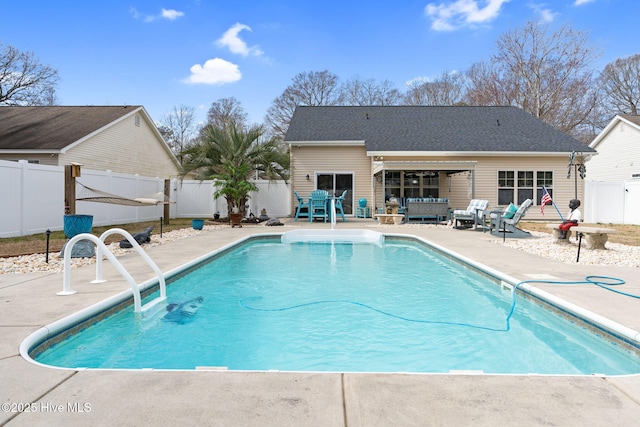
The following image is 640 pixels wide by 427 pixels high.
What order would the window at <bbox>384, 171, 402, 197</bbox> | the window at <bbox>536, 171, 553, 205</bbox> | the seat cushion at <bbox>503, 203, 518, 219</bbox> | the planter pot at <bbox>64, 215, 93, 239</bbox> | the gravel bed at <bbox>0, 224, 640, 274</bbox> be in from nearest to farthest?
the gravel bed at <bbox>0, 224, 640, 274</bbox> < the planter pot at <bbox>64, 215, 93, 239</bbox> < the seat cushion at <bbox>503, 203, 518, 219</bbox> < the window at <bbox>536, 171, 553, 205</bbox> < the window at <bbox>384, 171, 402, 197</bbox>

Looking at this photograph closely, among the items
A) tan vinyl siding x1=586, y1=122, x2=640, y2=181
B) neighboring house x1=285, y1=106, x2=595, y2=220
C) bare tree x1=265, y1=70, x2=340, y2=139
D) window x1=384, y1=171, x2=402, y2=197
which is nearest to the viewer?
neighboring house x1=285, y1=106, x2=595, y2=220

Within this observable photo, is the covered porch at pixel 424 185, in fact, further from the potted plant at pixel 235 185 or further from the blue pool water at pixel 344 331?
the blue pool water at pixel 344 331

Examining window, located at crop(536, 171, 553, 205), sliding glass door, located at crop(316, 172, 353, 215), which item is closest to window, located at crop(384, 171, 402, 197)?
sliding glass door, located at crop(316, 172, 353, 215)

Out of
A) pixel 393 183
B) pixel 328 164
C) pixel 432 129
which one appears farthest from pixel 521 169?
pixel 328 164

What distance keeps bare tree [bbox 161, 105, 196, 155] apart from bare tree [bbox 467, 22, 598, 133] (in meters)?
23.0

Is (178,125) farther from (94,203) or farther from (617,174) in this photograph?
(617,174)

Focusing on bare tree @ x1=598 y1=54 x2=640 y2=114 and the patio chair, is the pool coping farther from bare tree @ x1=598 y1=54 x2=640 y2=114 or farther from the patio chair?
bare tree @ x1=598 y1=54 x2=640 y2=114

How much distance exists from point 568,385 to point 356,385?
1.13 meters

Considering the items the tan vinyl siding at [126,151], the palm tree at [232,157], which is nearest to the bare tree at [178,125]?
the tan vinyl siding at [126,151]

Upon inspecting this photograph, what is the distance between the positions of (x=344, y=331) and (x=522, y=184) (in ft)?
48.2

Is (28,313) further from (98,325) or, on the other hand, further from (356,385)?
(356,385)

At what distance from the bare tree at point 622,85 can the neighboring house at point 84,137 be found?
91.5 ft

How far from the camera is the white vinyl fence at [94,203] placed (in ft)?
29.8

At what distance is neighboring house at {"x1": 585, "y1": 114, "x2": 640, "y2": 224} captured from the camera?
1561 cm
